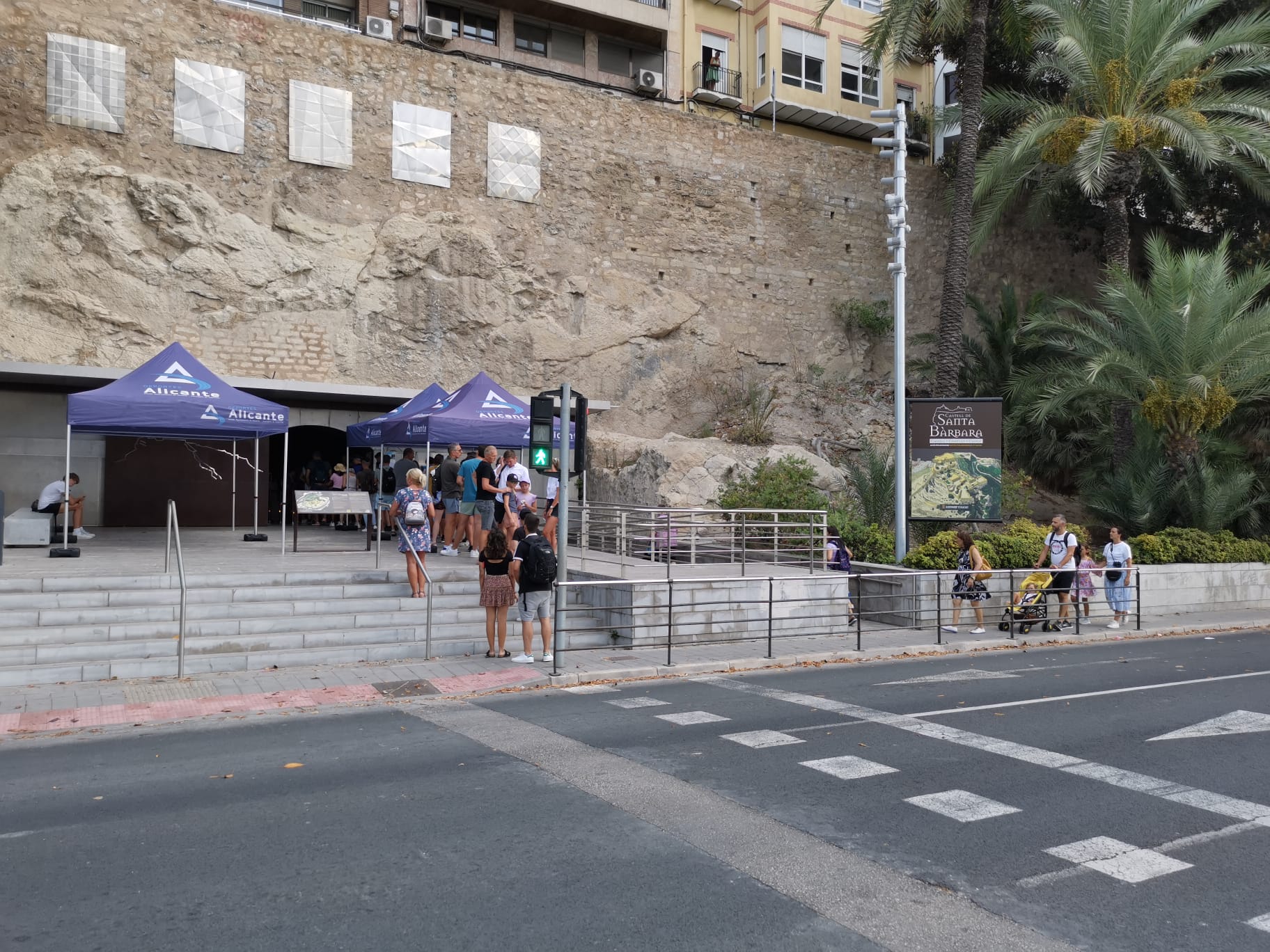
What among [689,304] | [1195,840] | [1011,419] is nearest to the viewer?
[1195,840]

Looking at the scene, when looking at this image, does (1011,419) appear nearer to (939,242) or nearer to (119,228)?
(939,242)

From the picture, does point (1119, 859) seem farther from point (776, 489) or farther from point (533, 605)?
point (776, 489)

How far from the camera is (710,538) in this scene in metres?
17.7

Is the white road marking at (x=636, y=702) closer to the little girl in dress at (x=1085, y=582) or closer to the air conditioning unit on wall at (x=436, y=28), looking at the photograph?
the little girl in dress at (x=1085, y=582)

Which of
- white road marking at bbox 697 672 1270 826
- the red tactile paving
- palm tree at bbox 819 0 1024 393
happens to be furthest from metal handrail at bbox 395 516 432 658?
palm tree at bbox 819 0 1024 393

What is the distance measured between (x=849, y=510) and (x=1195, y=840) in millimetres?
15059

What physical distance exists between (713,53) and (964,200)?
18.0 metres

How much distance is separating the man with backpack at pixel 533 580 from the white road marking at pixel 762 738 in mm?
3602

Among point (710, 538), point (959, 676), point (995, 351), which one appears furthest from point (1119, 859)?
point (995, 351)

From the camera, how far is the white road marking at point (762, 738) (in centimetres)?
790

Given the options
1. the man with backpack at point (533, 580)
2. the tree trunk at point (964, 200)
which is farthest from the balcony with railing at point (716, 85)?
the man with backpack at point (533, 580)

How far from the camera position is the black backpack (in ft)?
36.5

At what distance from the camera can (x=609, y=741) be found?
7.98 m

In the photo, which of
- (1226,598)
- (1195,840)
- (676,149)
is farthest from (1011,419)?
(1195,840)
